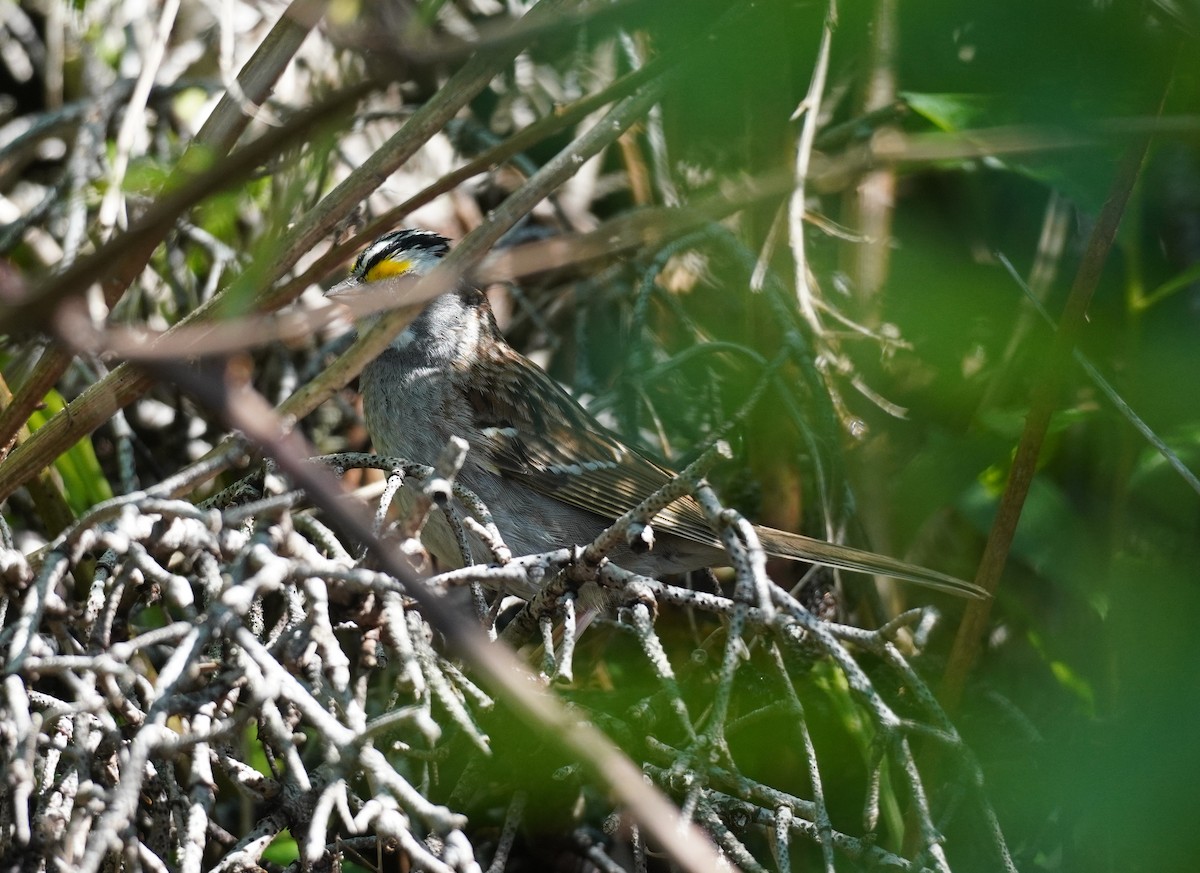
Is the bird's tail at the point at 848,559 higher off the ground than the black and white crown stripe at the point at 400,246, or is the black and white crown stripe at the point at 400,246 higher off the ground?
the black and white crown stripe at the point at 400,246

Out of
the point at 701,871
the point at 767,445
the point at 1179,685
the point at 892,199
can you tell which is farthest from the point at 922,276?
the point at 701,871

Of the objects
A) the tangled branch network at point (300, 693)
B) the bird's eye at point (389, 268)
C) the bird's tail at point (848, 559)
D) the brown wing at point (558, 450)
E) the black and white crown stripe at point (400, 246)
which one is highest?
the black and white crown stripe at point (400, 246)

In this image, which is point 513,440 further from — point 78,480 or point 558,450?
point 78,480

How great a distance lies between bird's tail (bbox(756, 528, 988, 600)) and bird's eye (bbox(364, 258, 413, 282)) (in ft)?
3.98

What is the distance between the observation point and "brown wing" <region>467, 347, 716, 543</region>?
3230mm

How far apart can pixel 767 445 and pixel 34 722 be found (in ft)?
6.80

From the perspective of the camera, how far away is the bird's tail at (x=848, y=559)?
8.73 feet

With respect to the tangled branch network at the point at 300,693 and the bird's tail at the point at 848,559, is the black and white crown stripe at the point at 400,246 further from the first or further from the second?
the tangled branch network at the point at 300,693

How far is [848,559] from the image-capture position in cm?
277

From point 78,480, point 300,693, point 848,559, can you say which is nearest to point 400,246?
point 78,480

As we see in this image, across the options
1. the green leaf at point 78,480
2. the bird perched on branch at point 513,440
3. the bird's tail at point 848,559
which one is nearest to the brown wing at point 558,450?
the bird perched on branch at point 513,440

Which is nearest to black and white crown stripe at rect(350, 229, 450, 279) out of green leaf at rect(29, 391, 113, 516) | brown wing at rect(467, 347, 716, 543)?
brown wing at rect(467, 347, 716, 543)

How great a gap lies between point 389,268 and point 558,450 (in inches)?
26.7

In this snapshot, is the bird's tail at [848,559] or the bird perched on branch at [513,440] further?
the bird perched on branch at [513,440]
